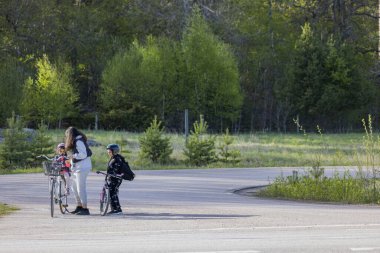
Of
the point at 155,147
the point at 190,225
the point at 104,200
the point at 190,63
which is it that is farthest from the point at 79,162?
the point at 190,63

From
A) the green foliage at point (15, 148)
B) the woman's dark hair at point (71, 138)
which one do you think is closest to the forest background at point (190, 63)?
the green foliage at point (15, 148)

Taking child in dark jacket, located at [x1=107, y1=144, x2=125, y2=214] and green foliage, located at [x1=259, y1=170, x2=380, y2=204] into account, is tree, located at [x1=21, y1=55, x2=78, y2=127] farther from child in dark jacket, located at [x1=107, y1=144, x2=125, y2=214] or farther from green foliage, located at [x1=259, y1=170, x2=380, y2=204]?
child in dark jacket, located at [x1=107, y1=144, x2=125, y2=214]

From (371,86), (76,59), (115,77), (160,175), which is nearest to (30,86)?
(115,77)

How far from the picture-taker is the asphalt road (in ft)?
37.6

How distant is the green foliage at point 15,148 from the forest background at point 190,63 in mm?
27957

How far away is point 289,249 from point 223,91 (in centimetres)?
5920

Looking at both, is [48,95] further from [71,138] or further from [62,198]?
[71,138]

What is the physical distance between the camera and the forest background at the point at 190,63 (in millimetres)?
69688

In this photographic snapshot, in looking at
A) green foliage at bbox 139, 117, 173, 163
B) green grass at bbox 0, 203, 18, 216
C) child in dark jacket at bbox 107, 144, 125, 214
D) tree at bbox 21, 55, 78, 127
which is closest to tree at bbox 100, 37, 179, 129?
tree at bbox 21, 55, 78, 127

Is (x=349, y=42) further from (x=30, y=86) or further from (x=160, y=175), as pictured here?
(x=160, y=175)

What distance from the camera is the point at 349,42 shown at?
78.5 meters

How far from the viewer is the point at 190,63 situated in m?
71.8

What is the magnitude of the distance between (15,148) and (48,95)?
93.0 feet

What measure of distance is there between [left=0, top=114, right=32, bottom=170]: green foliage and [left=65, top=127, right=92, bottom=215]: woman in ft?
64.2
